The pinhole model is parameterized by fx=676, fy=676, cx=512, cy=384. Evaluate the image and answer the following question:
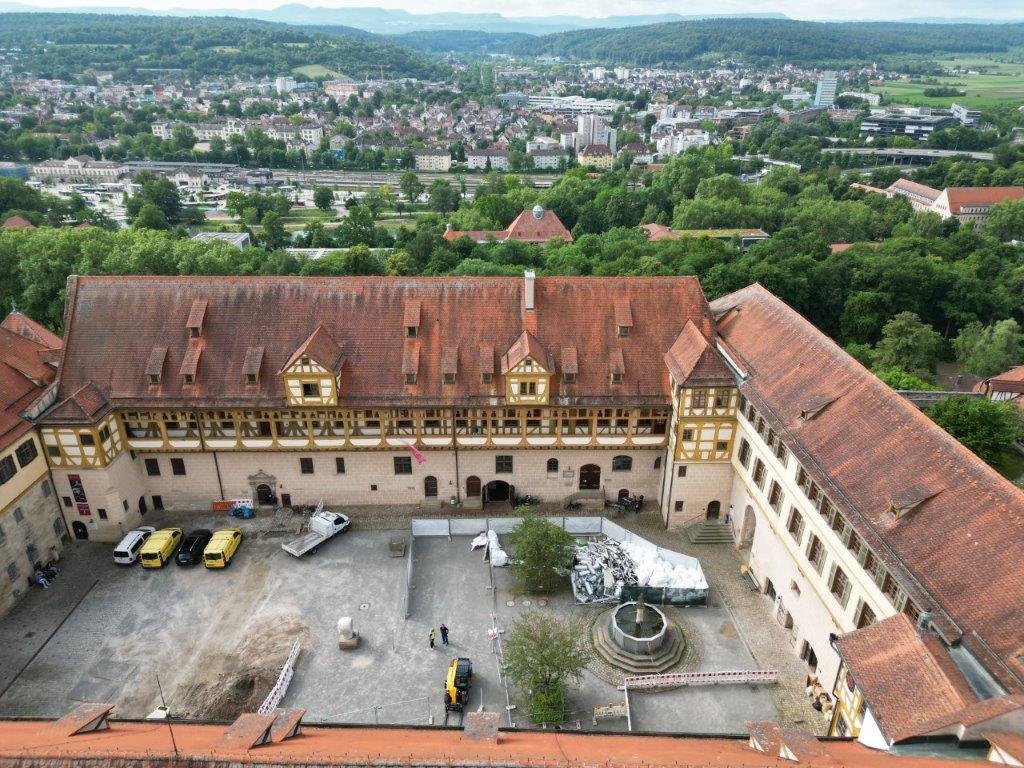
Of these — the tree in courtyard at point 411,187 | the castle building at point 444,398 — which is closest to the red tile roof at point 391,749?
the castle building at point 444,398

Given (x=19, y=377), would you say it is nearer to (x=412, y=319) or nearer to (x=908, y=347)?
(x=412, y=319)

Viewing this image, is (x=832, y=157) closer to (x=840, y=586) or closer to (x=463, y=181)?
(x=463, y=181)

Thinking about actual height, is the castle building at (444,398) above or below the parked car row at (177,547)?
above

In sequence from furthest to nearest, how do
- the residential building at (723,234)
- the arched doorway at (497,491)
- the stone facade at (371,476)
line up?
the residential building at (723,234)
the arched doorway at (497,491)
the stone facade at (371,476)

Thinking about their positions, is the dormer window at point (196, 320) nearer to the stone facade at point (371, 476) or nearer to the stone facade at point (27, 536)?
A: the stone facade at point (371, 476)

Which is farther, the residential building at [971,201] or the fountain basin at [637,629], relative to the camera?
the residential building at [971,201]

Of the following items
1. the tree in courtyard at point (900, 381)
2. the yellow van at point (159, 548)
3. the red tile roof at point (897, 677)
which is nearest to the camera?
the red tile roof at point (897, 677)

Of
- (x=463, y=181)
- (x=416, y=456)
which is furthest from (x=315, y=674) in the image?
(x=463, y=181)
